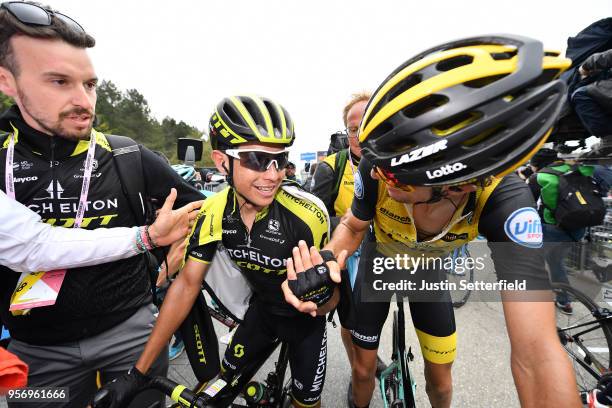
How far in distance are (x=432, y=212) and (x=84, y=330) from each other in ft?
7.19

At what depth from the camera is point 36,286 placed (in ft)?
4.76

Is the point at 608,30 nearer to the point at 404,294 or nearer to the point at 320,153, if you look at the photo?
the point at 404,294

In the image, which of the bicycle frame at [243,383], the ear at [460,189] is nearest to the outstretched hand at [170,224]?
the bicycle frame at [243,383]

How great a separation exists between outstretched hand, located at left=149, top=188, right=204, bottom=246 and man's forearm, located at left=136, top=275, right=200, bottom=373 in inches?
12.3

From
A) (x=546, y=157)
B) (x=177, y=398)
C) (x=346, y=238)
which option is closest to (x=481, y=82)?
(x=346, y=238)

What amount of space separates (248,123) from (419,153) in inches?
41.3

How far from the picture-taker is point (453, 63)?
1.29 meters

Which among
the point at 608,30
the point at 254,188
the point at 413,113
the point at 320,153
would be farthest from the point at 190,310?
the point at 320,153

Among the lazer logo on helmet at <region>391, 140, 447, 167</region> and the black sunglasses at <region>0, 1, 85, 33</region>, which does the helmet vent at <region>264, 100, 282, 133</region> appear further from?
the black sunglasses at <region>0, 1, 85, 33</region>

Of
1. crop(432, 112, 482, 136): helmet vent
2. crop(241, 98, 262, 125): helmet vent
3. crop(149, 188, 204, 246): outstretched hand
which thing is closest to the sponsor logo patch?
crop(149, 188, 204, 246): outstretched hand

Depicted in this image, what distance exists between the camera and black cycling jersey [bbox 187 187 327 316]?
5.89 feet

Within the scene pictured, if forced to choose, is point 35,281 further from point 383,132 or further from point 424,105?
point 424,105

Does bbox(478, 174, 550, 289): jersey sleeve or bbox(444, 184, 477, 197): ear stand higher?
bbox(444, 184, 477, 197): ear

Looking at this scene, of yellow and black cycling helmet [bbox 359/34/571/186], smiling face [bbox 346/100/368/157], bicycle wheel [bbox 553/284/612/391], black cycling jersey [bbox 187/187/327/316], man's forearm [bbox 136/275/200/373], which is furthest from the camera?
smiling face [bbox 346/100/368/157]
